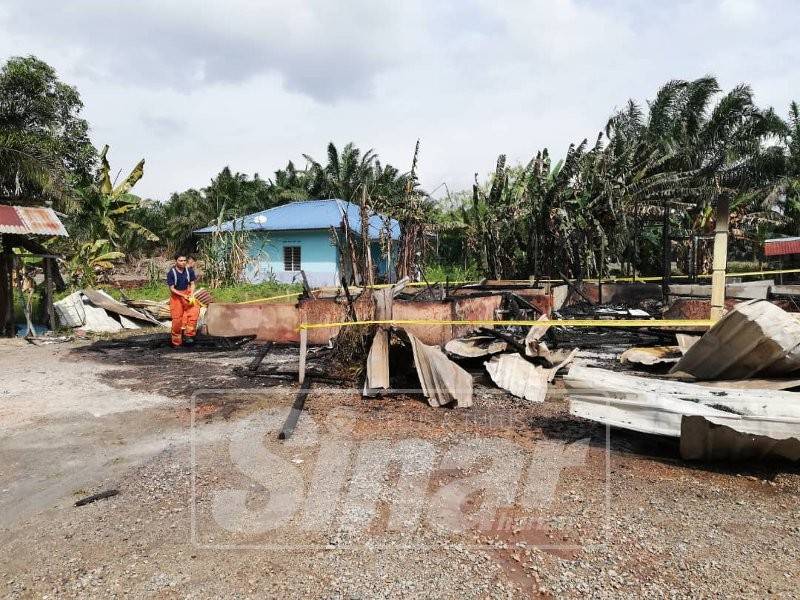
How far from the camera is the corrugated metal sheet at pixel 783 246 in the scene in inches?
818

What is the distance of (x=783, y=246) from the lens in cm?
2119

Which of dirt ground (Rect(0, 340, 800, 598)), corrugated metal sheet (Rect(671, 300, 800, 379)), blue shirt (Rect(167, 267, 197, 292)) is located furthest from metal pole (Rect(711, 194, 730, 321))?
blue shirt (Rect(167, 267, 197, 292))

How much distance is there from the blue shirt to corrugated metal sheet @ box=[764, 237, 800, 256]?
21662mm

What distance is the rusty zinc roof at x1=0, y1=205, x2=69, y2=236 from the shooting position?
10852mm

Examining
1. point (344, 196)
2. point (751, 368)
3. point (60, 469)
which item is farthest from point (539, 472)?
point (344, 196)

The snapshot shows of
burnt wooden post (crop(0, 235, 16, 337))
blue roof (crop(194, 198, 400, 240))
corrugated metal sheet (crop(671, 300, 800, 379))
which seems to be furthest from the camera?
blue roof (crop(194, 198, 400, 240))

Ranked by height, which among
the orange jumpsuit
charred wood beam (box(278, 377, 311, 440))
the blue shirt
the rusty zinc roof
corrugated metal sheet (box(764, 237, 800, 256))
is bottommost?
charred wood beam (box(278, 377, 311, 440))

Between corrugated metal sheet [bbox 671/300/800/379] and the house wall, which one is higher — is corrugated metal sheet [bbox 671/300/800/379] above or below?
below

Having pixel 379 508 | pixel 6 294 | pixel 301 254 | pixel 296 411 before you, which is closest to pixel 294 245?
pixel 301 254

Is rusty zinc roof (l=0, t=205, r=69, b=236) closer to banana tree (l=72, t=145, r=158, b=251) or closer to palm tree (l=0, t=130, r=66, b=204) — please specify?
palm tree (l=0, t=130, r=66, b=204)

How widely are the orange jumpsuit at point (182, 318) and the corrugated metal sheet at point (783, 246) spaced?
21649 millimetres

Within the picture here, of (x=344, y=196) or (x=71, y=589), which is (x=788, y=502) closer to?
(x=71, y=589)

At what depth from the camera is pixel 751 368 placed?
461cm

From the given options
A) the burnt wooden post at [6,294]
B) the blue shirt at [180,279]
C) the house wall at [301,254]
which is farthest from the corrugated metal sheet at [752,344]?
the house wall at [301,254]
